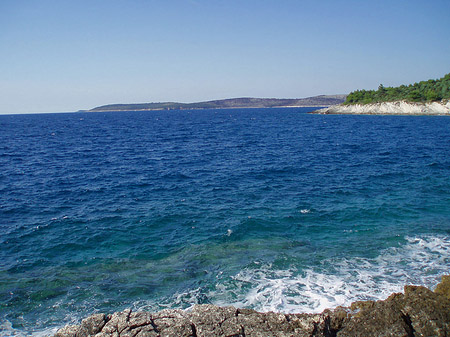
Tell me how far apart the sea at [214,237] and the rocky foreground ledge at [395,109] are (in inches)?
4234

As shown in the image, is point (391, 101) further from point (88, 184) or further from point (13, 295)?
point (13, 295)

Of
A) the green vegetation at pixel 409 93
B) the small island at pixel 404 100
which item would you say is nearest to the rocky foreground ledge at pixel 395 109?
the small island at pixel 404 100

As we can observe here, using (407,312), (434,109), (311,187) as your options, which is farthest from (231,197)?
(434,109)

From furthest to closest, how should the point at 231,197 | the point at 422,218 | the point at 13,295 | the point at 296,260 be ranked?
1. the point at 231,197
2. the point at 422,218
3. the point at 296,260
4. the point at 13,295

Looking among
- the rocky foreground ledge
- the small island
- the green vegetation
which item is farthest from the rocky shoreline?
the green vegetation

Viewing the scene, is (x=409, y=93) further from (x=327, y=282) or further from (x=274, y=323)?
(x=274, y=323)

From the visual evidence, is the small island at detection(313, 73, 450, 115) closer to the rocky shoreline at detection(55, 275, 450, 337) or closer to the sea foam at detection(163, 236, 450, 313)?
the sea foam at detection(163, 236, 450, 313)

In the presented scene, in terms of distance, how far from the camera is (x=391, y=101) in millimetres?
149125

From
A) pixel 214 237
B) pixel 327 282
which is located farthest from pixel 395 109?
pixel 327 282

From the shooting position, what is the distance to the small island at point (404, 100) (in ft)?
427

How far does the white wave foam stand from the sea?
6 cm

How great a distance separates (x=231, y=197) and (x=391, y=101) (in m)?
149

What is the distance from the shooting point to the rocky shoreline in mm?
8227

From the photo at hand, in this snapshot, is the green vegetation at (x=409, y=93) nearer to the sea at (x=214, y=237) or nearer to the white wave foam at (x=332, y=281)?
the sea at (x=214, y=237)
